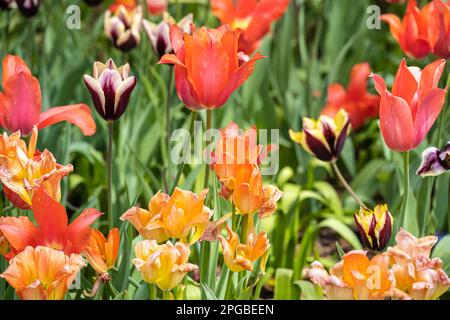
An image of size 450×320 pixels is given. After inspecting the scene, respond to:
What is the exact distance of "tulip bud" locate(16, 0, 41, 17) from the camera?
2402 mm

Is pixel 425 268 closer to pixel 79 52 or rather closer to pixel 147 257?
pixel 147 257

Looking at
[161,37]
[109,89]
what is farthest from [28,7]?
[109,89]

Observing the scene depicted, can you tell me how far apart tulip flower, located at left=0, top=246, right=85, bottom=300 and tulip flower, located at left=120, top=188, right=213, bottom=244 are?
0.13 meters

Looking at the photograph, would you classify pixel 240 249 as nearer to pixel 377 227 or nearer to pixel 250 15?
pixel 377 227

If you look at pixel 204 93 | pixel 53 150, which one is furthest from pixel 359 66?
pixel 204 93

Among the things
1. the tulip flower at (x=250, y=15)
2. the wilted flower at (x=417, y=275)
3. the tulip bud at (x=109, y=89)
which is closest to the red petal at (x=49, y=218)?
the tulip bud at (x=109, y=89)

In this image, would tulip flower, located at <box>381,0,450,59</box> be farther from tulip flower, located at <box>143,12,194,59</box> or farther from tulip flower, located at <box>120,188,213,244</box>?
tulip flower, located at <box>120,188,213,244</box>

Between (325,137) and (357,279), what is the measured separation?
0.65 m

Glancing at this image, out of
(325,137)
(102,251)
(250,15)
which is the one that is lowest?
(102,251)

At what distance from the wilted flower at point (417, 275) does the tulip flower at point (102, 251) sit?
1.39 ft

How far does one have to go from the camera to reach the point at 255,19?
7.96 ft

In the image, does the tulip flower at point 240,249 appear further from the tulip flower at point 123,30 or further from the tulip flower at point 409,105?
the tulip flower at point 123,30

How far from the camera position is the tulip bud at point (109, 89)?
1571 millimetres

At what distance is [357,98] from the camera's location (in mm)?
2840
